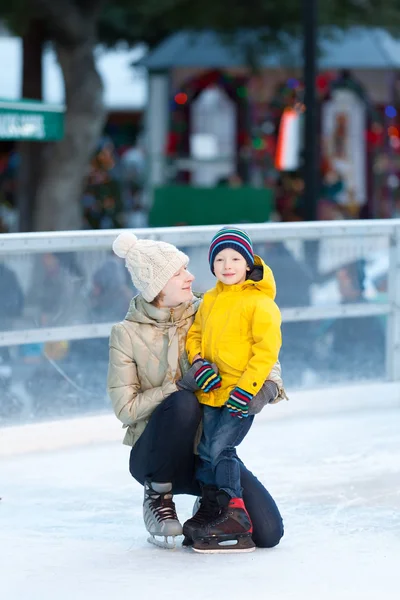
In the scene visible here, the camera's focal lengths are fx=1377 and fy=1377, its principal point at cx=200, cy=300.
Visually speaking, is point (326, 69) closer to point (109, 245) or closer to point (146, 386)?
point (109, 245)

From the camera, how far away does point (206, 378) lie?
4.35 metres

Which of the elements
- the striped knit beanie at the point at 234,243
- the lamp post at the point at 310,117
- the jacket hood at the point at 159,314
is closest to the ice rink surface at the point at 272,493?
the jacket hood at the point at 159,314

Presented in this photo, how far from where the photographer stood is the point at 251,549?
4.59 meters

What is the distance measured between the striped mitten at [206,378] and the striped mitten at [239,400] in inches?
2.7

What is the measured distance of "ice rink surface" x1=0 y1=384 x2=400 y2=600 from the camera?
13.9ft

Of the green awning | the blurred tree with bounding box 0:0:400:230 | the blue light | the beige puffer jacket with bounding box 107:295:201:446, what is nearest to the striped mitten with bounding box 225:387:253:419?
the beige puffer jacket with bounding box 107:295:201:446

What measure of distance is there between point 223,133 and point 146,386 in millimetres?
16353

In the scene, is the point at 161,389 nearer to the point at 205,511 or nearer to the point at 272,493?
the point at 205,511

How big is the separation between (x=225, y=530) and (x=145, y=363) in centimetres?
61

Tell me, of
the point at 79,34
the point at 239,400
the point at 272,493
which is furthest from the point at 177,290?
the point at 79,34

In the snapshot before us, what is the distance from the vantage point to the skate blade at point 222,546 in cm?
454

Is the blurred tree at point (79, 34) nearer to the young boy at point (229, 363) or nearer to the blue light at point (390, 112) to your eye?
the blue light at point (390, 112)

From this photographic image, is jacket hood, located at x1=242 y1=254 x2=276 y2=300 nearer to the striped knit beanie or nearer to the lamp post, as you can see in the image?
the striped knit beanie

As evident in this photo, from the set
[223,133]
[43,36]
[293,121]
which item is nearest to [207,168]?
[223,133]
